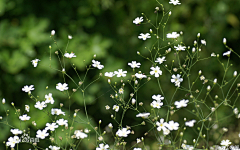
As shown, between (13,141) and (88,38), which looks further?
(88,38)

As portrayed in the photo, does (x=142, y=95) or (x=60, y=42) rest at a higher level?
(x=60, y=42)

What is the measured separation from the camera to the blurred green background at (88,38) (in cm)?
111

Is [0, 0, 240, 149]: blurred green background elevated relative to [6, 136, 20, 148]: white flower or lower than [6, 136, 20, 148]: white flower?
elevated

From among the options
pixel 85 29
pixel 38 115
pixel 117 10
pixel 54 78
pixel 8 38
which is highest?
pixel 117 10

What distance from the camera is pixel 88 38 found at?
1187mm

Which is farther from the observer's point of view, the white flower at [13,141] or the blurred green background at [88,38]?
the blurred green background at [88,38]

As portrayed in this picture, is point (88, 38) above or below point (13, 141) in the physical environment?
above

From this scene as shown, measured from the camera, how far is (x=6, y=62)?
1098 millimetres

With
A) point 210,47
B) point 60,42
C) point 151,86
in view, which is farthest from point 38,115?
point 210,47

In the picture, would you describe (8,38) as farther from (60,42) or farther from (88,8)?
(88,8)

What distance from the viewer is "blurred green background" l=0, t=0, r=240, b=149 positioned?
1105 millimetres

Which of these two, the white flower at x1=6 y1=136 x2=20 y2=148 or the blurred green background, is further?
the blurred green background

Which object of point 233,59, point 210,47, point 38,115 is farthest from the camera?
point 233,59

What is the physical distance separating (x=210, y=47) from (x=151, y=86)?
39 centimetres
